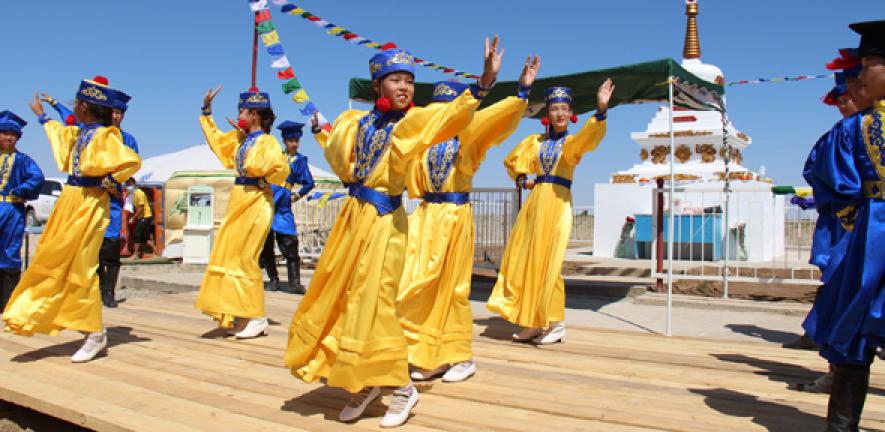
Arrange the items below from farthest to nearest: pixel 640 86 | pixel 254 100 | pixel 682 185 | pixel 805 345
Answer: pixel 682 185 → pixel 640 86 → pixel 254 100 → pixel 805 345

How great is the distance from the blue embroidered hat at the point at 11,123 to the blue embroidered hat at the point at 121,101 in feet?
6.76

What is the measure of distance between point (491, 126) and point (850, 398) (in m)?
Result: 2.45

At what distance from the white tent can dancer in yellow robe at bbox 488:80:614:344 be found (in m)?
16.5

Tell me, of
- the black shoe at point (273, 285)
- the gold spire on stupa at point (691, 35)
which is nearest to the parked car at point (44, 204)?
the black shoe at point (273, 285)

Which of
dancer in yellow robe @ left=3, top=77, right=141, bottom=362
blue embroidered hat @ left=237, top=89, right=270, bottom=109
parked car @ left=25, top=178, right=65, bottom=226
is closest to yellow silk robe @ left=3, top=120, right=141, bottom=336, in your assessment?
dancer in yellow robe @ left=3, top=77, right=141, bottom=362

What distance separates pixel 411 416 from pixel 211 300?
2550mm

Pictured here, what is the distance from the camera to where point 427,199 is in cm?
465

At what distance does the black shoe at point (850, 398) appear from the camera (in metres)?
2.85

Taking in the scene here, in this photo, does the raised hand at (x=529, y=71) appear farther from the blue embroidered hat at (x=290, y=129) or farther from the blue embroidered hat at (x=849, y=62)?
the blue embroidered hat at (x=290, y=129)

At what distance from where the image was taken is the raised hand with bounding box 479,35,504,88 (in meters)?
3.18

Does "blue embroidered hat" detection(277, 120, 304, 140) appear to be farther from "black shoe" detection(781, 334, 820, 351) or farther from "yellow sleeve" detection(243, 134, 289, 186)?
"black shoe" detection(781, 334, 820, 351)

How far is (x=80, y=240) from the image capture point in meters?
4.71

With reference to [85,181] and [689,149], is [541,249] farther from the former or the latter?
[689,149]

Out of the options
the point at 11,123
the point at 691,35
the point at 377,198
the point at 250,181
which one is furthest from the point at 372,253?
the point at 691,35
